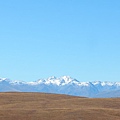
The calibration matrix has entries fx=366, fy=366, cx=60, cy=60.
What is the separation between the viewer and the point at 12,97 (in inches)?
6206

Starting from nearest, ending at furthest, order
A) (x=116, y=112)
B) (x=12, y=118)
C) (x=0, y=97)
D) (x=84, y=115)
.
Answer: (x=12, y=118)
(x=84, y=115)
(x=116, y=112)
(x=0, y=97)

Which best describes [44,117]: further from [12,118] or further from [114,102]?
[114,102]

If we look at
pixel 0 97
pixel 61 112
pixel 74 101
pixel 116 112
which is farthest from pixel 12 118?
pixel 0 97

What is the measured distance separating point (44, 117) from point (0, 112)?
1287 centimetres

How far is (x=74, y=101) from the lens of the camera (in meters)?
144

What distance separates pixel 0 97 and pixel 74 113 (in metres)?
59.7

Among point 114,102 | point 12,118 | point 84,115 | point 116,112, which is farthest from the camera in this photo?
point 114,102

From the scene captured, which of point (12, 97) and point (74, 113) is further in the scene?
point (12, 97)

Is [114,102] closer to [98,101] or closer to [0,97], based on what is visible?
[98,101]

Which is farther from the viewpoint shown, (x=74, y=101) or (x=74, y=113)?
(x=74, y=101)

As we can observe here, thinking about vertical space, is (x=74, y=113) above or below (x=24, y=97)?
below

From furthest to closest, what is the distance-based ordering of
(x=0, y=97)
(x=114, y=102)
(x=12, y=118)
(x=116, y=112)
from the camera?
1. (x=0, y=97)
2. (x=114, y=102)
3. (x=116, y=112)
4. (x=12, y=118)

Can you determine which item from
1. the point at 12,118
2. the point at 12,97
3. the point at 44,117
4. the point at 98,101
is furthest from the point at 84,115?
the point at 12,97

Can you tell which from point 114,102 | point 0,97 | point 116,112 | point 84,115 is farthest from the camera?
point 0,97
